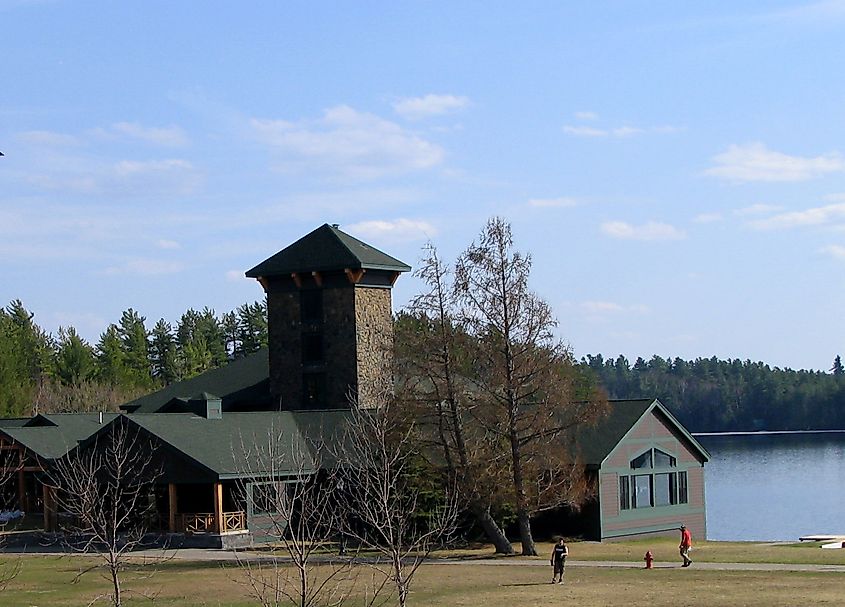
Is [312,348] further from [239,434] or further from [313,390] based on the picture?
[239,434]

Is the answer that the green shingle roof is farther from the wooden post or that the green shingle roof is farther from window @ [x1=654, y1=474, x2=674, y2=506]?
window @ [x1=654, y1=474, x2=674, y2=506]

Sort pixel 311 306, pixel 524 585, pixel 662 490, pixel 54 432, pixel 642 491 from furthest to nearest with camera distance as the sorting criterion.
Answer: pixel 311 306
pixel 54 432
pixel 662 490
pixel 642 491
pixel 524 585

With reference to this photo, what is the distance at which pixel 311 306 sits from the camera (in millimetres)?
64500

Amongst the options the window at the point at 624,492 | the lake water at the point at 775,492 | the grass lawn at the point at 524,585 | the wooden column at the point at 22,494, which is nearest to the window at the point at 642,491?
the window at the point at 624,492

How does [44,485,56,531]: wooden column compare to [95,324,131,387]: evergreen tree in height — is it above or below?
below

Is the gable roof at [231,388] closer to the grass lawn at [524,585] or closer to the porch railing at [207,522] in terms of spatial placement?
the porch railing at [207,522]

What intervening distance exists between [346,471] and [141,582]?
1092 centimetres

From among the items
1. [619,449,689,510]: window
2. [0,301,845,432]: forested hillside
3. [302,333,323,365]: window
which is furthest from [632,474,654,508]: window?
[0,301,845,432]: forested hillside

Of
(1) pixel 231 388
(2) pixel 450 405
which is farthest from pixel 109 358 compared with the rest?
(2) pixel 450 405

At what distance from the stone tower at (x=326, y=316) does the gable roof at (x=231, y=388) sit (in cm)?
197

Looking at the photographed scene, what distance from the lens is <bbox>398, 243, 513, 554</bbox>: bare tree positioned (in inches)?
1804

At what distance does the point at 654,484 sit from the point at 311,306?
60.7 feet

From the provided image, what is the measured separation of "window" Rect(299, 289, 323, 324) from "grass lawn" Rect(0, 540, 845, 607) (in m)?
21.3

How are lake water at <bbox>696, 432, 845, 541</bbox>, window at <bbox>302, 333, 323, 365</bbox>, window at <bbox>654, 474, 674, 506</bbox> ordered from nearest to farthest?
window at <bbox>654, 474, 674, 506</bbox> → window at <bbox>302, 333, 323, 365</bbox> → lake water at <bbox>696, 432, 845, 541</bbox>
